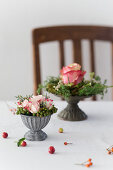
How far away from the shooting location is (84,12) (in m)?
2.35

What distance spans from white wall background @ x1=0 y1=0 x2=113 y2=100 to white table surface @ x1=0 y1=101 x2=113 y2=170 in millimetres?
1034

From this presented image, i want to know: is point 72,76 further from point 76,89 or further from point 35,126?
point 35,126

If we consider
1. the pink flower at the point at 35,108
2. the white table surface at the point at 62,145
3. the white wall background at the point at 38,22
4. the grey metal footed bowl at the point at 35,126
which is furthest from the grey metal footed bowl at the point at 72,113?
the white wall background at the point at 38,22

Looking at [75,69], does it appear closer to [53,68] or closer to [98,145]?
[98,145]

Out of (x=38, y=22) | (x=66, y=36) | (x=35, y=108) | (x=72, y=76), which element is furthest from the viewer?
(x=38, y=22)

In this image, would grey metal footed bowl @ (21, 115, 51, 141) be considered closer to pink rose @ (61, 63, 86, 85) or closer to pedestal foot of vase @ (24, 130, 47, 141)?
pedestal foot of vase @ (24, 130, 47, 141)

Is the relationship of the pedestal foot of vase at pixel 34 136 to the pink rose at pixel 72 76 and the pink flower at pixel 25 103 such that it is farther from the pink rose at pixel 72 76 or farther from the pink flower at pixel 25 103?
the pink rose at pixel 72 76

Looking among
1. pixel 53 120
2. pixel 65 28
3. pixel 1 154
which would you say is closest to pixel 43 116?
pixel 1 154

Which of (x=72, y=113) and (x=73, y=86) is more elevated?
(x=73, y=86)

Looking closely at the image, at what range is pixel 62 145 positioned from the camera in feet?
3.48

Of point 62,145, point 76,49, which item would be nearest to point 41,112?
point 62,145

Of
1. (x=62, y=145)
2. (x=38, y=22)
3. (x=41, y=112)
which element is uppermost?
(x=38, y=22)

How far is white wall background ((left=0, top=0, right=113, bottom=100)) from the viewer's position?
7.58 feet

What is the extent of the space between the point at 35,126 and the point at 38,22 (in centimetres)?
141
